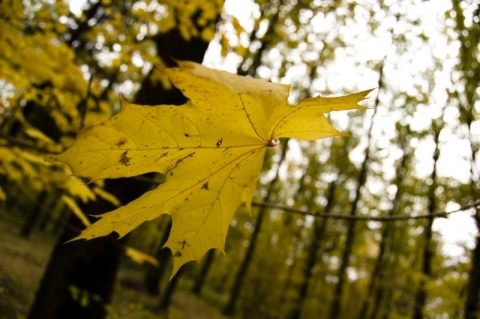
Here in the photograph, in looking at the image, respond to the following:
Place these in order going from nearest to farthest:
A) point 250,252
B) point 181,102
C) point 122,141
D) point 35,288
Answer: point 122,141 → point 181,102 → point 35,288 → point 250,252

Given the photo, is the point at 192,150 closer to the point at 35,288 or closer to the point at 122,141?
the point at 122,141

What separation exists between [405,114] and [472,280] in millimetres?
8948

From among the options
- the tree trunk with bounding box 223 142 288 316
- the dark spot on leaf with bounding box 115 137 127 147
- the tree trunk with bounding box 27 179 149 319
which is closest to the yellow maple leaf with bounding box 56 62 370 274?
the dark spot on leaf with bounding box 115 137 127 147

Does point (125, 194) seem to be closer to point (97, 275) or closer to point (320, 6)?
point (97, 275)

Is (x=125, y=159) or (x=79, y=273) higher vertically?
(x=125, y=159)

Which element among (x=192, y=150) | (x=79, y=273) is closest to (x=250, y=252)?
(x=79, y=273)

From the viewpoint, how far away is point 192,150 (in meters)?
0.71

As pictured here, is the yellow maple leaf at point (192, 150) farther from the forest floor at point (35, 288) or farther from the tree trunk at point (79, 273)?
the forest floor at point (35, 288)

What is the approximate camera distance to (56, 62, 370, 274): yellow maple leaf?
630 millimetres

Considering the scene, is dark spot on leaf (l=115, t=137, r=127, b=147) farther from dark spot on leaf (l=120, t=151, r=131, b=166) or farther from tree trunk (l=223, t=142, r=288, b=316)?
Result: tree trunk (l=223, t=142, r=288, b=316)

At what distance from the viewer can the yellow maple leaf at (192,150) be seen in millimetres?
630

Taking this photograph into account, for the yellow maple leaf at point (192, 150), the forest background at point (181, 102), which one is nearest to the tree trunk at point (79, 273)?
the forest background at point (181, 102)

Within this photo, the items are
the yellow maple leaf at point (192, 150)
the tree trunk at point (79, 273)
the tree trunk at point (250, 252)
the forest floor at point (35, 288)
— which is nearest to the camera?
the yellow maple leaf at point (192, 150)

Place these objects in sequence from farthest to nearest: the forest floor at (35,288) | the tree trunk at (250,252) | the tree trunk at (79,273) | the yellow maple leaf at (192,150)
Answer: the tree trunk at (250,252) < the forest floor at (35,288) < the tree trunk at (79,273) < the yellow maple leaf at (192,150)
